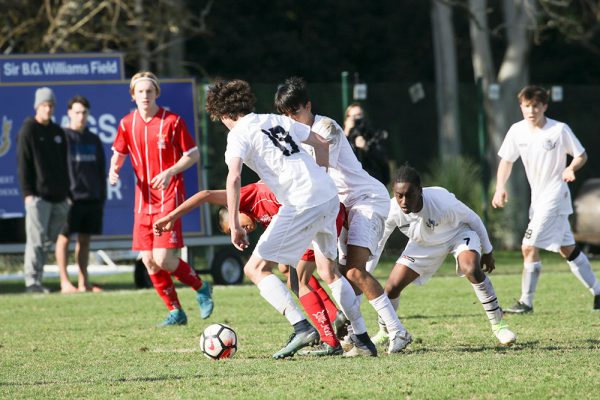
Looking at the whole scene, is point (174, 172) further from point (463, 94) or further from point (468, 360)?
point (463, 94)

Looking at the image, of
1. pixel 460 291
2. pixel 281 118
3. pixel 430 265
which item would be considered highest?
pixel 281 118

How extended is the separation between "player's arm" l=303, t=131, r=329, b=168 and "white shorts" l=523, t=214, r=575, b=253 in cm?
376

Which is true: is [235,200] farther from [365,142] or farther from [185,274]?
[365,142]

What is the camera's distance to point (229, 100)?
327 inches

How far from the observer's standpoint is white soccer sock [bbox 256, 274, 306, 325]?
8.26 m

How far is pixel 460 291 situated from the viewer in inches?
551

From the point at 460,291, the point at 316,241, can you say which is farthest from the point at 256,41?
the point at 316,241

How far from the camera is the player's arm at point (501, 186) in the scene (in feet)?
37.4

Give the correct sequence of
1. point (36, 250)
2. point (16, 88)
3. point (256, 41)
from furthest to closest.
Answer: point (256, 41) < point (16, 88) < point (36, 250)

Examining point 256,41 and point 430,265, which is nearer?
point 430,265

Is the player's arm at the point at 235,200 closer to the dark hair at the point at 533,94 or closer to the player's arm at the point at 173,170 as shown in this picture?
the player's arm at the point at 173,170

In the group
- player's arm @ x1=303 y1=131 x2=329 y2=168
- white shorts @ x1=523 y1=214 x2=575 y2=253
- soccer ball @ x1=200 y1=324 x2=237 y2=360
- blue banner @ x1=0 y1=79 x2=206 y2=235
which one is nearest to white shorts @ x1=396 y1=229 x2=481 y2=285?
player's arm @ x1=303 y1=131 x2=329 y2=168

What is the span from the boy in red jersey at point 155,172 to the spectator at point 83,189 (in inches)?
174

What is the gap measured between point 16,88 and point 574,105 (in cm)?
1111
